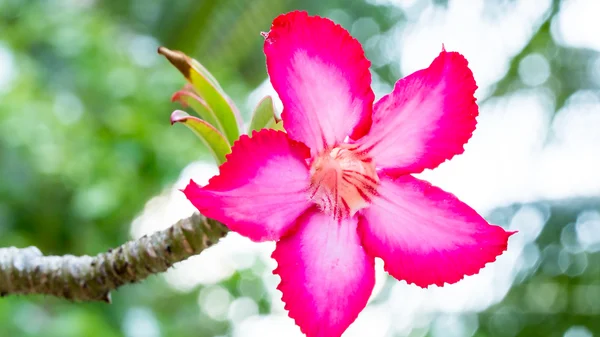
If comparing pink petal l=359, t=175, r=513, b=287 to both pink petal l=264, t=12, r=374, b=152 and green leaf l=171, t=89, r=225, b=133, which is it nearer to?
pink petal l=264, t=12, r=374, b=152

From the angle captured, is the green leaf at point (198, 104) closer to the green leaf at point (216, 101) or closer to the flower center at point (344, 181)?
the green leaf at point (216, 101)

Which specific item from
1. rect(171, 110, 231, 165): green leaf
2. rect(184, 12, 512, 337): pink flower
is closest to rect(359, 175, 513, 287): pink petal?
rect(184, 12, 512, 337): pink flower

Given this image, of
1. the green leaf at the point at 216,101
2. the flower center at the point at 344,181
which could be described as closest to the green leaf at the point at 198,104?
the green leaf at the point at 216,101

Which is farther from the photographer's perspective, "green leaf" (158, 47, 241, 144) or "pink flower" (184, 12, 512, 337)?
"green leaf" (158, 47, 241, 144)

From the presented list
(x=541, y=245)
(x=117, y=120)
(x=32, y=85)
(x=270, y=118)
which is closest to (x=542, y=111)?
(x=541, y=245)

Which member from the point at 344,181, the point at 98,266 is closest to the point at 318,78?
the point at 344,181

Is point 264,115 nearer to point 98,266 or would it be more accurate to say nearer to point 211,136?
point 211,136
